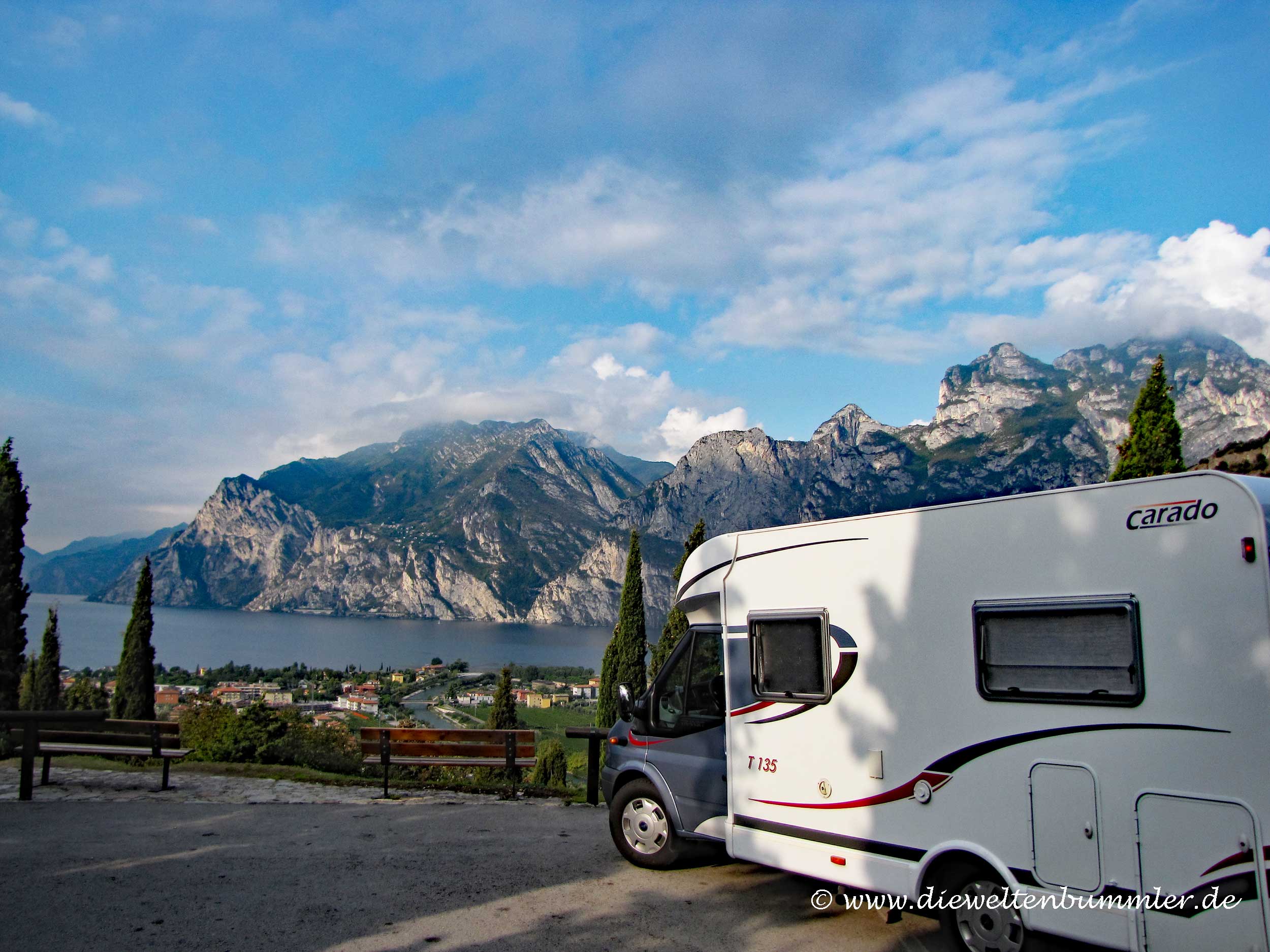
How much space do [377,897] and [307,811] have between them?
3730 millimetres

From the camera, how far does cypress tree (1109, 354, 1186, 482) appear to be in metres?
13.9

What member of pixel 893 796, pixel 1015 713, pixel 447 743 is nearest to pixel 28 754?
pixel 447 743

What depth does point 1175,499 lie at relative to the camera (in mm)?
4332

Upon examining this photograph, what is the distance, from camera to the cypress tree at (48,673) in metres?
29.5

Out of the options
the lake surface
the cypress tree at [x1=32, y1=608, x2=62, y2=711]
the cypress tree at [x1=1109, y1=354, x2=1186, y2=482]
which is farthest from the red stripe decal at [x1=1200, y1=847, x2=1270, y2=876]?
the lake surface

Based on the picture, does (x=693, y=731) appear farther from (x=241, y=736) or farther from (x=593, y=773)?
(x=241, y=736)

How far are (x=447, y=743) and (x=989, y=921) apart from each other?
24.9 ft

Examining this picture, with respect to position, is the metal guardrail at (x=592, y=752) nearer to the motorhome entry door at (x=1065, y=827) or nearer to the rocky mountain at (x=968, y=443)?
the motorhome entry door at (x=1065, y=827)

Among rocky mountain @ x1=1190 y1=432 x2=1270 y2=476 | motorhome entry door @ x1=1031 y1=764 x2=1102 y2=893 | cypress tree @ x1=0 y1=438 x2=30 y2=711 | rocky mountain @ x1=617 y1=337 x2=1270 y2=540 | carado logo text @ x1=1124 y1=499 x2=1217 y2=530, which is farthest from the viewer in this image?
rocky mountain @ x1=617 y1=337 x2=1270 y2=540

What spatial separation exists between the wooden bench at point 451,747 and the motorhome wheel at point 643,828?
344cm

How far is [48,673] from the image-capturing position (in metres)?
29.8

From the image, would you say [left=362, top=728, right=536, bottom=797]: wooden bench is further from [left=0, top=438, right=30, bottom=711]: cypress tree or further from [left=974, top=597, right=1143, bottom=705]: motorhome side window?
[left=0, top=438, right=30, bottom=711]: cypress tree

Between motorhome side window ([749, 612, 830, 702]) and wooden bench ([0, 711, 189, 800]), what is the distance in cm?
837

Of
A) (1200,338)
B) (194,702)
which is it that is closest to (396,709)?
(194,702)
